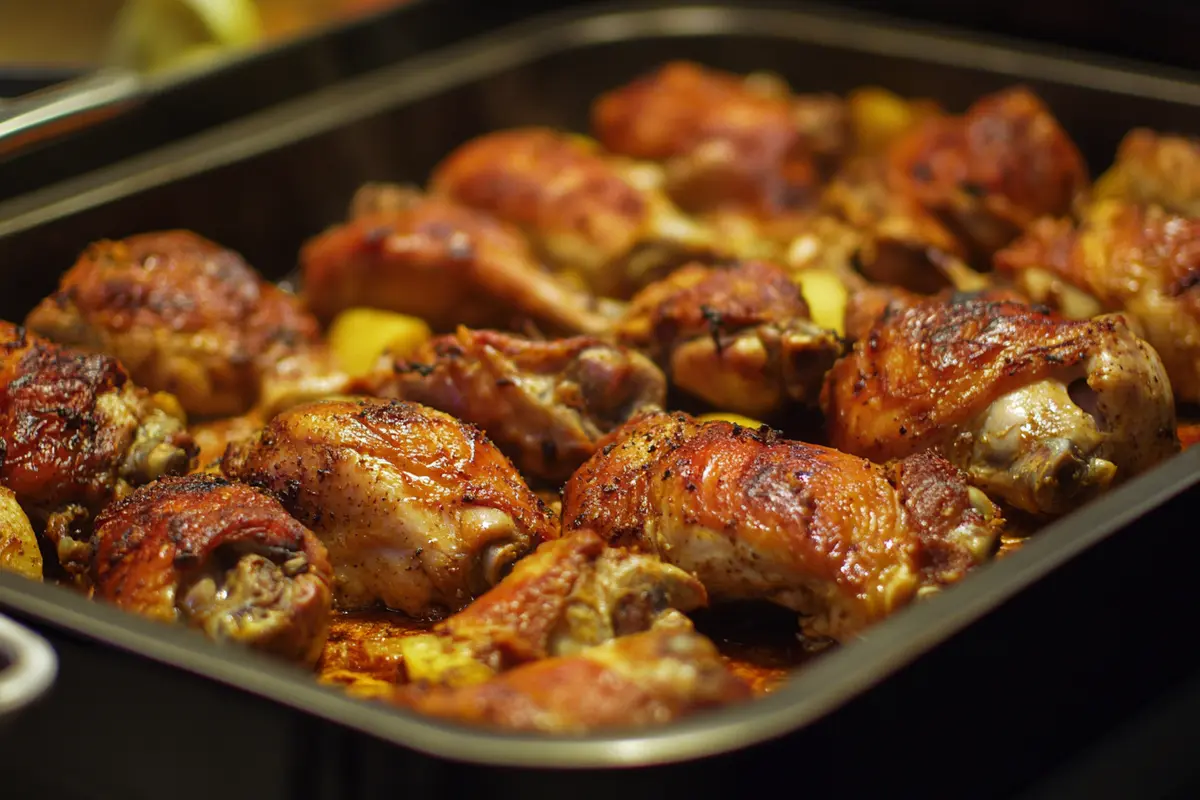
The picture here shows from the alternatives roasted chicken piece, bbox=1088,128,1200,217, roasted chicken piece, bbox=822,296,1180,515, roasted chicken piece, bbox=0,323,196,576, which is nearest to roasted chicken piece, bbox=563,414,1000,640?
roasted chicken piece, bbox=822,296,1180,515

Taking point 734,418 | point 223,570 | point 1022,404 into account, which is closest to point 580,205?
point 734,418

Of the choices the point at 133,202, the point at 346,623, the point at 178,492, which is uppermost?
the point at 133,202

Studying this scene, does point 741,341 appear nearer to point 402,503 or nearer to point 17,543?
point 402,503

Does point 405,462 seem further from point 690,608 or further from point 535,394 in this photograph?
point 690,608

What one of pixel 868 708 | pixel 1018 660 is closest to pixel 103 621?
pixel 868 708

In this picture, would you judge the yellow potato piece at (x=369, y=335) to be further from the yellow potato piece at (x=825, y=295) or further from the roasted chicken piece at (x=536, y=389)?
the yellow potato piece at (x=825, y=295)

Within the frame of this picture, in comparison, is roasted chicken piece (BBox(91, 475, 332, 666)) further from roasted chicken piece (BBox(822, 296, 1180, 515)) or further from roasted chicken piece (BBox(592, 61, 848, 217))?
roasted chicken piece (BBox(592, 61, 848, 217))
